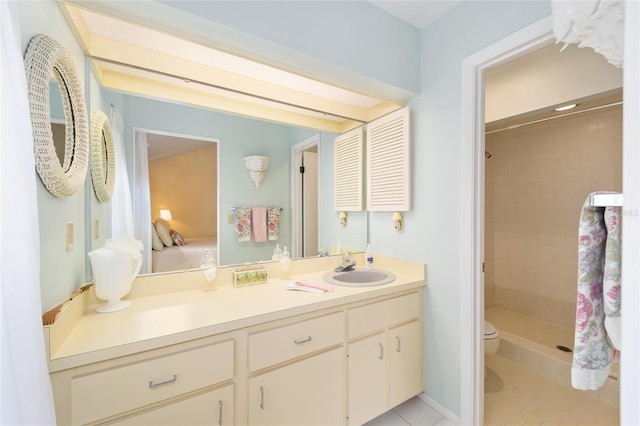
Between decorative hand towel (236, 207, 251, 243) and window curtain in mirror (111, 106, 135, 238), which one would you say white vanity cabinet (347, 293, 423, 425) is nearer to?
decorative hand towel (236, 207, 251, 243)

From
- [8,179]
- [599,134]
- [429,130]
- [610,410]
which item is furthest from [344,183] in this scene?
[599,134]

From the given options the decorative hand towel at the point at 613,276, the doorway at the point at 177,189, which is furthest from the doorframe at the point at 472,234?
the doorway at the point at 177,189

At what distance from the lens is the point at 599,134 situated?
2.49 metres

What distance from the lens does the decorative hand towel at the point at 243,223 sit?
172 centimetres

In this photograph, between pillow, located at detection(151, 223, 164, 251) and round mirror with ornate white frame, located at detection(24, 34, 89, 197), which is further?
pillow, located at detection(151, 223, 164, 251)

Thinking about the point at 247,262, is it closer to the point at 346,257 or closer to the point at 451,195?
the point at 346,257

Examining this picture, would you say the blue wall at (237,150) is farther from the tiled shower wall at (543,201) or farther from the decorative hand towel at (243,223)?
the tiled shower wall at (543,201)

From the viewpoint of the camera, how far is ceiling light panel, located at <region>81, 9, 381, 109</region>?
47.6 inches

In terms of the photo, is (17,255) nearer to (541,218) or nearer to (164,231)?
(164,231)

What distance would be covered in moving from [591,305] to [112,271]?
165 centimetres

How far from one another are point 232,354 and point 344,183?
1499 millimetres

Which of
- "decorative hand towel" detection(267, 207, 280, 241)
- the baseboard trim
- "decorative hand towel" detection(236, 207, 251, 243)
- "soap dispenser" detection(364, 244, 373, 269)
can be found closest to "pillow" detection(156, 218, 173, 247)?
"decorative hand towel" detection(236, 207, 251, 243)

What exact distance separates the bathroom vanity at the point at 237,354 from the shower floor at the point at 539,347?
119 centimetres

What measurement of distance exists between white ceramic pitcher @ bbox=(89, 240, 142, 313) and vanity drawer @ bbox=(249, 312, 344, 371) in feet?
2.07
